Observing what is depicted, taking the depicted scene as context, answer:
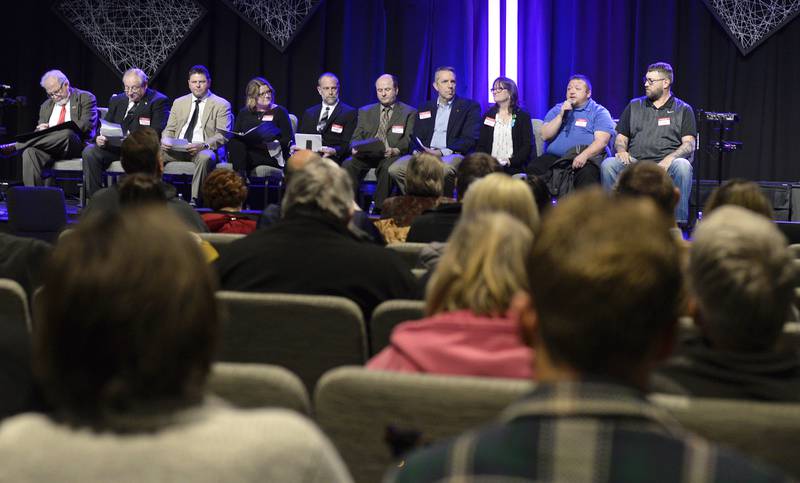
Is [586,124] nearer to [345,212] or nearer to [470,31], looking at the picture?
[470,31]

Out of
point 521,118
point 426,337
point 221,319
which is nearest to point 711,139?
point 521,118

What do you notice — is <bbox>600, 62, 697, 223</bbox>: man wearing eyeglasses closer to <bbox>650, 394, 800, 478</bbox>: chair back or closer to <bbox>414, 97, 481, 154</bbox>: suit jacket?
<bbox>414, 97, 481, 154</bbox>: suit jacket

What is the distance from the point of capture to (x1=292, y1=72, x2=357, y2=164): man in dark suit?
833 centimetres

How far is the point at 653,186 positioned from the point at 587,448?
2.79 meters

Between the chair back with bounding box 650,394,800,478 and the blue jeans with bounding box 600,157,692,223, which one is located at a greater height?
the blue jeans with bounding box 600,157,692,223

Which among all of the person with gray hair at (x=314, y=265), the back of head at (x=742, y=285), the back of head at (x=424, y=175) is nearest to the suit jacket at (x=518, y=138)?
the back of head at (x=424, y=175)

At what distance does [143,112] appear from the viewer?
8648mm

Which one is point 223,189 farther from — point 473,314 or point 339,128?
point 339,128

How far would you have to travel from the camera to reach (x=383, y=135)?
27.5 feet

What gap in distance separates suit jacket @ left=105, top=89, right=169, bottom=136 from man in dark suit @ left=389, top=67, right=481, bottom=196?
244 cm

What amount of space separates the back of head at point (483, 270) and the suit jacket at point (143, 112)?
723 cm

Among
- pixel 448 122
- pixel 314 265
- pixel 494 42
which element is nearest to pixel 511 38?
pixel 494 42

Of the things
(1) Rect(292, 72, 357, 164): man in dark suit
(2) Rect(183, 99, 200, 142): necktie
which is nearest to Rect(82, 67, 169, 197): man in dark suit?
(2) Rect(183, 99, 200, 142): necktie

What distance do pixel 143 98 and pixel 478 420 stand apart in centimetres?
803
